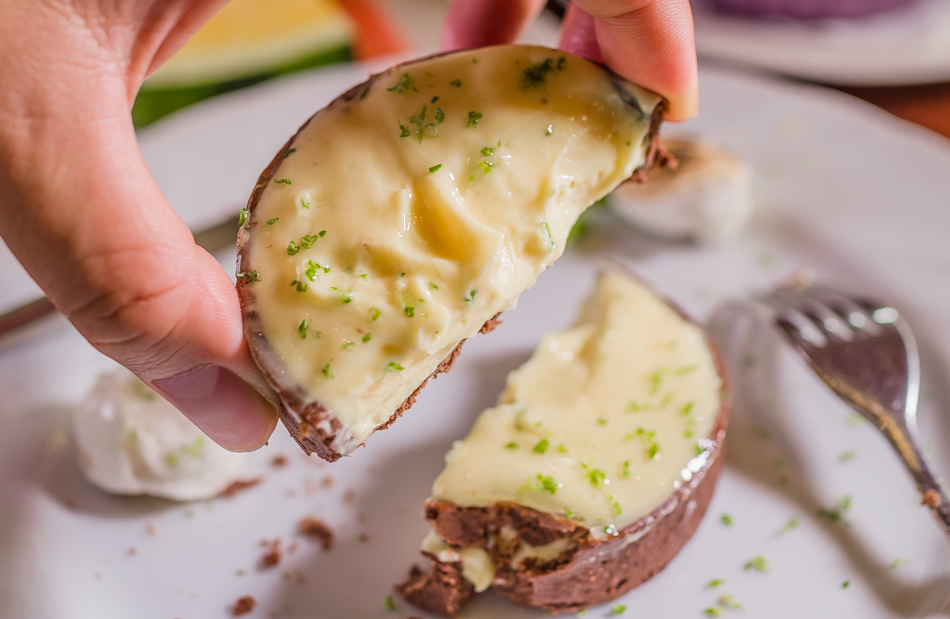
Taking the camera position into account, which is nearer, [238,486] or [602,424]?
[602,424]

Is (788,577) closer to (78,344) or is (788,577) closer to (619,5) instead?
(619,5)

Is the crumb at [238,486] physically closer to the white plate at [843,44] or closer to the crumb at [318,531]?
the crumb at [318,531]

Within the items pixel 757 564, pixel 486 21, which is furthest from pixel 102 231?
pixel 757 564

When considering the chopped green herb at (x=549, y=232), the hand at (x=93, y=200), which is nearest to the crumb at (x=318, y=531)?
the hand at (x=93, y=200)

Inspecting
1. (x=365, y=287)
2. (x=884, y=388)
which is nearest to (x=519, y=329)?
(x=884, y=388)

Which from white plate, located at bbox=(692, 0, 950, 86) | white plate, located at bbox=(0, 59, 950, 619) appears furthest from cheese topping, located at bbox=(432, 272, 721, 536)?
white plate, located at bbox=(692, 0, 950, 86)

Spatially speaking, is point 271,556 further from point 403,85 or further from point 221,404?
point 403,85
